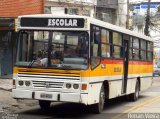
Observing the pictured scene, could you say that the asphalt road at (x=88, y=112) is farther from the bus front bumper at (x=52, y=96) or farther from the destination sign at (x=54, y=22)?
the destination sign at (x=54, y=22)

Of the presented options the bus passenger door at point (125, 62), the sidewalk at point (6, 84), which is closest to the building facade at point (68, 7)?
the sidewalk at point (6, 84)

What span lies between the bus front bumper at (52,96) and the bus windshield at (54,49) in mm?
751

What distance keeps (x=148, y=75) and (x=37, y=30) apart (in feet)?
33.5

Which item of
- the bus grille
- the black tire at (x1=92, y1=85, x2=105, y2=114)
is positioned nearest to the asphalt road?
the black tire at (x1=92, y1=85, x2=105, y2=114)

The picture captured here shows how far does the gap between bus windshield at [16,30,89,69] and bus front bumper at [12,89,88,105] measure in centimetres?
75

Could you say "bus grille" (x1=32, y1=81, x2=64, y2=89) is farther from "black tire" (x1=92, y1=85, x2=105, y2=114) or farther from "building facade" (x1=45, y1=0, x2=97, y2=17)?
"building facade" (x1=45, y1=0, x2=97, y2=17)

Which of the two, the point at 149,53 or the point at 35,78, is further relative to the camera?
the point at 149,53

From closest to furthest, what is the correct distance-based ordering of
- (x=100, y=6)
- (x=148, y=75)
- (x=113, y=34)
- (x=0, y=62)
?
(x=113, y=34), (x=148, y=75), (x=0, y=62), (x=100, y=6)

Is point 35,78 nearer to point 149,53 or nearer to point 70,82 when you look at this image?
point 70,82

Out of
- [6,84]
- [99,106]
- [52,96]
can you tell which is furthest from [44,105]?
[6,84]

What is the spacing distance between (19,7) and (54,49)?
455 inches

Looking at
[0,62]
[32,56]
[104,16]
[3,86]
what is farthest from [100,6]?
[32,56]

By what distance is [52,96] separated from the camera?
1290 cm

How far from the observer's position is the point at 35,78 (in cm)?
1314
